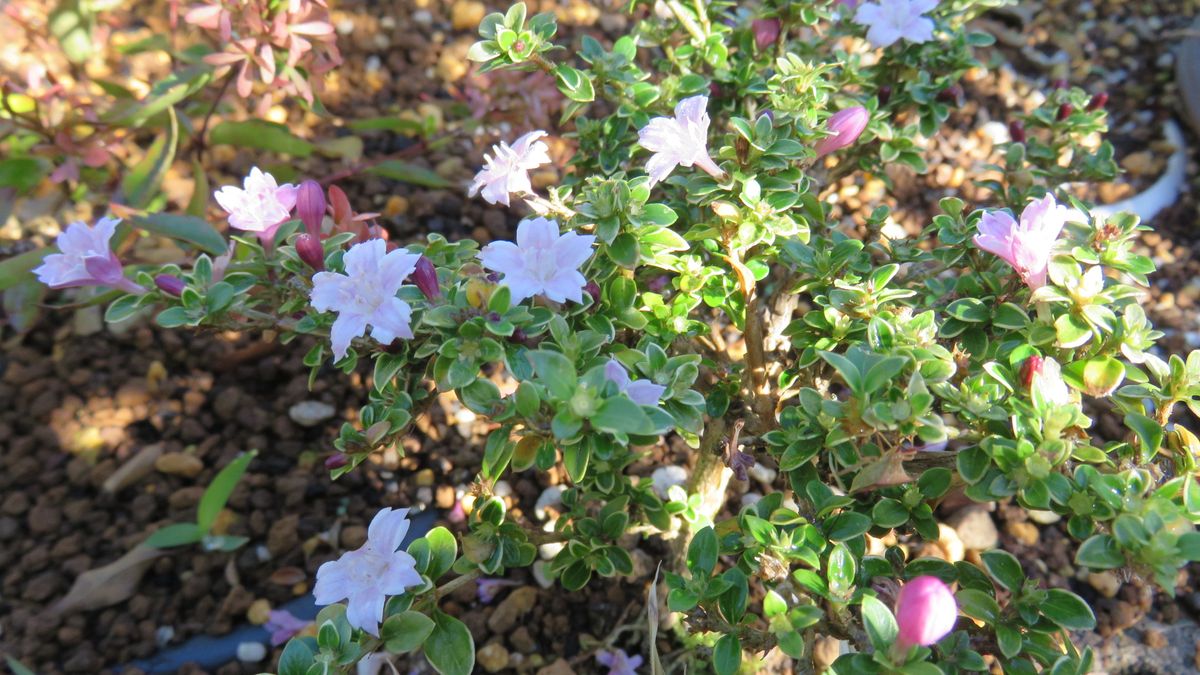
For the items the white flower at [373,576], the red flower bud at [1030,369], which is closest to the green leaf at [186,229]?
the white flower at [373,576]

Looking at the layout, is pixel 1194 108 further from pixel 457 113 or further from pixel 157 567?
pixel 157 567

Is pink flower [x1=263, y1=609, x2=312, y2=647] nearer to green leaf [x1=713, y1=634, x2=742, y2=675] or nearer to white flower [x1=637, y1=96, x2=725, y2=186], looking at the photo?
green leaf [x1=713, y1=634, x2=742, y2=675]

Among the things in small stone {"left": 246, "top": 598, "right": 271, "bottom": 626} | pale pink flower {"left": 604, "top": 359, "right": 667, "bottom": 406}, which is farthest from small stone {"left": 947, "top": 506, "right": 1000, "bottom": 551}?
small stone {"left": 246, "top": 598, "right": 271, "bottom": 626}

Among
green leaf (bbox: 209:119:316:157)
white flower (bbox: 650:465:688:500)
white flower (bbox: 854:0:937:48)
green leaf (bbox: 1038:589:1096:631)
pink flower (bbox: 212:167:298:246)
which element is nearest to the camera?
green leaf (bbox: 1038:589:1096:631)

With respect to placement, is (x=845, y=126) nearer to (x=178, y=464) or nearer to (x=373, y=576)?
(x=373, y=576)

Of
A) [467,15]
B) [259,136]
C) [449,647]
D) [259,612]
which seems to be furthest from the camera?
[467,15]

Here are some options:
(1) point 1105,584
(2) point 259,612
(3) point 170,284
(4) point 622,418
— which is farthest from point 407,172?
(1) point 1105,584

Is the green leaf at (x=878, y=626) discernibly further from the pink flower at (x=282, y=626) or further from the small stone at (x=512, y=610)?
the pink flower at (x=282, y=626)

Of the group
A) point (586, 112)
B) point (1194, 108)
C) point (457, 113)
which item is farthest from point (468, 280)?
point (1194, 108)
